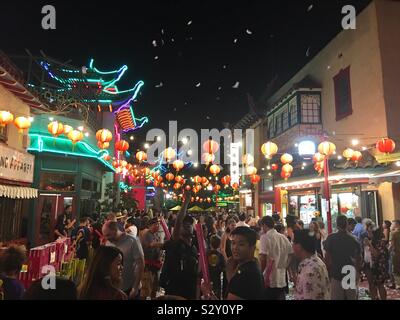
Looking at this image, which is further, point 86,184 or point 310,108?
point 310,108

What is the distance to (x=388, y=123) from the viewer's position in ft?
49.3

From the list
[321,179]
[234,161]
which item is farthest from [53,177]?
[234,161]

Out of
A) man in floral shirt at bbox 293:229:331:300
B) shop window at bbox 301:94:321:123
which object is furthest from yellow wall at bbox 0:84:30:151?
shop window at bbox 301:94:321:123

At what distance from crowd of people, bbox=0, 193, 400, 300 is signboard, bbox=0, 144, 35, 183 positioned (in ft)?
10.1

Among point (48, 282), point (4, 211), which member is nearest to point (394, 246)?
point (48, 282)

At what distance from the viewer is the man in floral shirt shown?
12.5 feet

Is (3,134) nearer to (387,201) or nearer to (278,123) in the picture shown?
(387,201)

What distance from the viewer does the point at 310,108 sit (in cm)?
2114

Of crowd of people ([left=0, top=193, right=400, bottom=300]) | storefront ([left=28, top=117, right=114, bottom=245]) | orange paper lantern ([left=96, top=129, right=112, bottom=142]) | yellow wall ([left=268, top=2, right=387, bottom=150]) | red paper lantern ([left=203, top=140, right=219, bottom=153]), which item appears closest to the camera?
crowd of people ([left=0, top=193, right=400, bottom=300])

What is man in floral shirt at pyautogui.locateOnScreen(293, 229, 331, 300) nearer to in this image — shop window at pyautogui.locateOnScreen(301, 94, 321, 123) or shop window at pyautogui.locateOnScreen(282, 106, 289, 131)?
shop window at pyautogui.locateOnScreen(301, 94, 321, 123)

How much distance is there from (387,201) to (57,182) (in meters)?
15.8

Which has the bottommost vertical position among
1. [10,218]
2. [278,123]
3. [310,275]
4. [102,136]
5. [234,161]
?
[310,275]

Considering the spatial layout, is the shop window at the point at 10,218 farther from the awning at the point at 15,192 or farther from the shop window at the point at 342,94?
the shop window at the point at 342,94

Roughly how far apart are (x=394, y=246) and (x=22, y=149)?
13281mm
